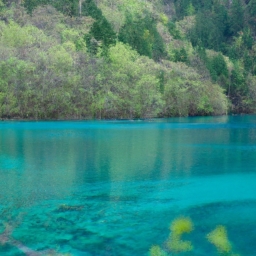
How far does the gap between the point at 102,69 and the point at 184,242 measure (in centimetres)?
5249

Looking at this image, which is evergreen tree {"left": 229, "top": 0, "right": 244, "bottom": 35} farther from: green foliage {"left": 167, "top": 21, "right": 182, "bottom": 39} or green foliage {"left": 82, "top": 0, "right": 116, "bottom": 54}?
green foliage {"left": 82, "top": 0, "right": 116, "bottom": 54}

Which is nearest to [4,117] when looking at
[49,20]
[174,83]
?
[49,20]

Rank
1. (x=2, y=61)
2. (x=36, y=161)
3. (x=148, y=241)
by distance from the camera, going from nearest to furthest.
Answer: (x=148, y=241), (x=36, y=161), (x=2, y=61)

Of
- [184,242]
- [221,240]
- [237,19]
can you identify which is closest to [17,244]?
[184,242]

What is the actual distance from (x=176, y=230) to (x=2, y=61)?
49.8 metres

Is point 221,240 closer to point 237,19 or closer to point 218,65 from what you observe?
point 218,65

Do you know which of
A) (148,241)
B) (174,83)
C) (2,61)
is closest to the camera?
(148,241)

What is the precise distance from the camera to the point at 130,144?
31.4 m

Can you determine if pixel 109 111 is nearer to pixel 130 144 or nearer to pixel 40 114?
pixel 40 114

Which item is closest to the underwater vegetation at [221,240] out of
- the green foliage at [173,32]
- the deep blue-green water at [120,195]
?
the deep blue-green water at [120,195]

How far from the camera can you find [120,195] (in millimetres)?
16109

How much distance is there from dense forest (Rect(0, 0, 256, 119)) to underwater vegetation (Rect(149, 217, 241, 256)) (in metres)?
47.6

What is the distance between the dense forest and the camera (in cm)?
5859

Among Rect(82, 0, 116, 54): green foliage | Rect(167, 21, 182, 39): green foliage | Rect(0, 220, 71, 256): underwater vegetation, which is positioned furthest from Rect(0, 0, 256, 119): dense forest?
Rect(0, 220, 71, 256): underwater vegetation
